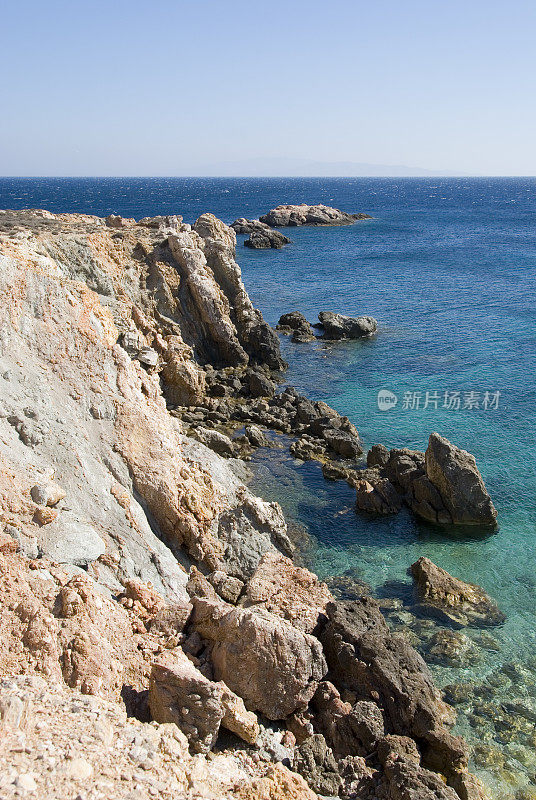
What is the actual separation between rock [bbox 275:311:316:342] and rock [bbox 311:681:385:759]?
42.2 m

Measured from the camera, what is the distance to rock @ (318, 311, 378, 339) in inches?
2240

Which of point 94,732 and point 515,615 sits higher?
point 94,732

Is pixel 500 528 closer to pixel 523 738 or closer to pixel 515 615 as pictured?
pixel 515 615

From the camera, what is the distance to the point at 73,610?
44.6 ft

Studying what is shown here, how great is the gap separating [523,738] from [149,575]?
468 inches

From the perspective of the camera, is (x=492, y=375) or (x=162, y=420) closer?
(x=162, y=420)

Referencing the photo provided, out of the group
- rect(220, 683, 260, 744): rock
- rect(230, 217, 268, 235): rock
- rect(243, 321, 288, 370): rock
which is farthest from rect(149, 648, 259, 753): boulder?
rect(230, 217, 268, 235): rock

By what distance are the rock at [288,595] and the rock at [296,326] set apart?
38274 mm

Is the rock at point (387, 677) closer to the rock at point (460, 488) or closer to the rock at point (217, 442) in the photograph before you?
the rock at point (460, 488)

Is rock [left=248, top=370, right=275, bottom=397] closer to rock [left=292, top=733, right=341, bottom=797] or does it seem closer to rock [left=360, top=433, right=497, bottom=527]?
rock [left=360, top=433, right=497, bottom=527]

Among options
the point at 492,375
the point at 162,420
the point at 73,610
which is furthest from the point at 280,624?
the point at 492,375

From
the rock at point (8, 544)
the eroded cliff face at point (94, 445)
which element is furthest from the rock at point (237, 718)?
the rock at point (8, 544)

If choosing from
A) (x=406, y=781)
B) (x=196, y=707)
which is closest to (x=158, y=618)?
(x=196, y=707)

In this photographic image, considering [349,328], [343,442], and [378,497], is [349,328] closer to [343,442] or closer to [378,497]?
[343,442]
